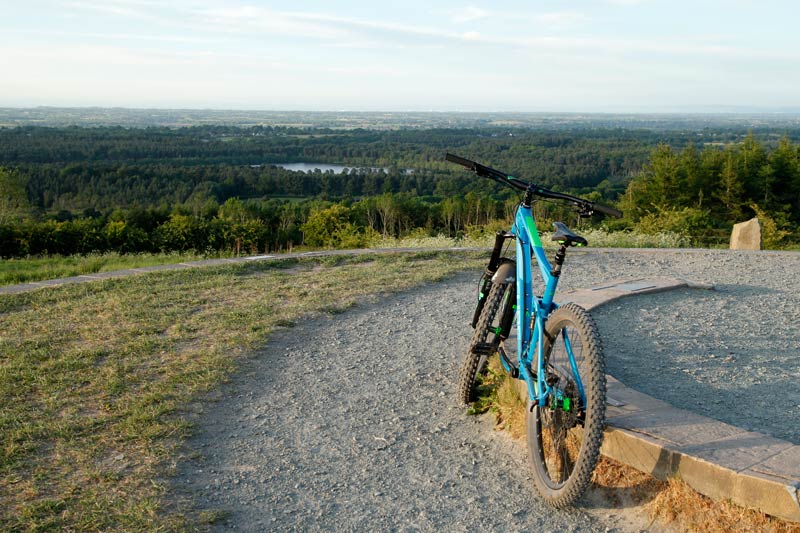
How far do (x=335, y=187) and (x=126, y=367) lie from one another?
59023 mm

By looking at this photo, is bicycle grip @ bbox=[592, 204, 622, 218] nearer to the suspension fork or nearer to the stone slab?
the suspension fork

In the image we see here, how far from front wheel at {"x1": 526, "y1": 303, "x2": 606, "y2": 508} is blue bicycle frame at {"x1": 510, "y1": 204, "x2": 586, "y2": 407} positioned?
26 millimetres

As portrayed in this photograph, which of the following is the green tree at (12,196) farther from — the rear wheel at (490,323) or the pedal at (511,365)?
the pedal at (511,365)

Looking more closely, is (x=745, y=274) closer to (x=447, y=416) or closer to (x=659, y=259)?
(x=659, y=259)

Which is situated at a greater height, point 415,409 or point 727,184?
point 415,409

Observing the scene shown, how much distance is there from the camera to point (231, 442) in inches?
148

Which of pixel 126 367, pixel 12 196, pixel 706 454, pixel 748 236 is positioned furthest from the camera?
pixel 12 196

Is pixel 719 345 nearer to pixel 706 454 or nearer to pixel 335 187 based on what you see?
pixel 706 454

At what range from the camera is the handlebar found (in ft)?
10.9

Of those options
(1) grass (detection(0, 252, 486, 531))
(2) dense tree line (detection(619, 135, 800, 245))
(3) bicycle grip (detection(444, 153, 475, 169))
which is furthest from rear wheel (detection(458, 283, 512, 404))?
(2) dense tree line (detection(619, 135, 800, 245))

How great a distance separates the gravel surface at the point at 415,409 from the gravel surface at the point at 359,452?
1cm

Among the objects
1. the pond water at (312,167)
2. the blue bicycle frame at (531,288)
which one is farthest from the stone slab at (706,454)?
the pond water at (312,167)

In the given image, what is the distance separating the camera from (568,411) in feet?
9.85

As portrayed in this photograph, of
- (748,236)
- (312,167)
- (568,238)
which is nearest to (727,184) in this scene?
(748,236)
